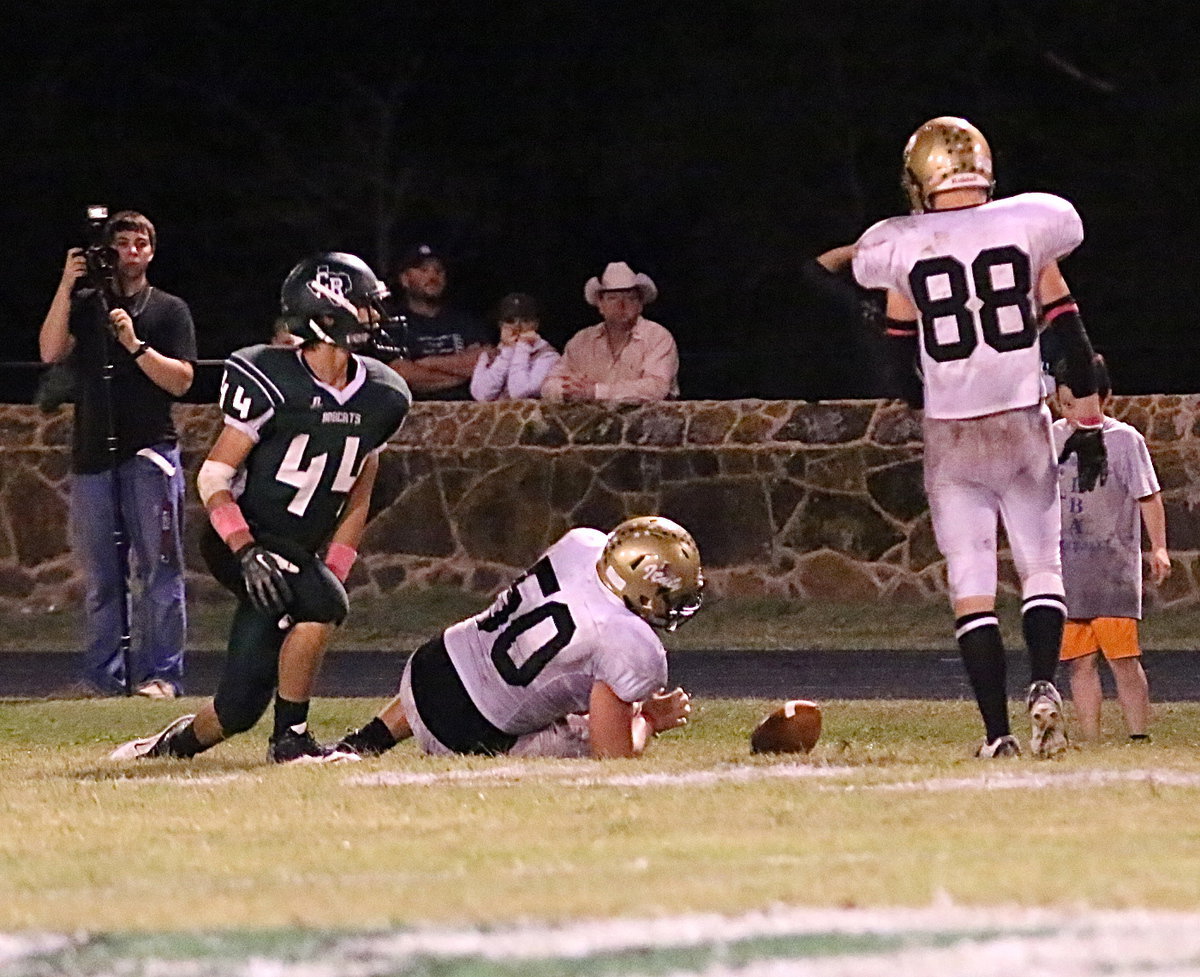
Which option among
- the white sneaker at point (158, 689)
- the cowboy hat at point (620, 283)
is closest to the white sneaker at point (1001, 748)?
the white sneaker at point (158, 689)

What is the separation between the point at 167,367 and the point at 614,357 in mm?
4786

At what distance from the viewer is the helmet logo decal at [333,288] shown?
938 cm

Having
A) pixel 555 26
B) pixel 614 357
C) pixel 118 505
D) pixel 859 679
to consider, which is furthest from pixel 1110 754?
pixel 555 26

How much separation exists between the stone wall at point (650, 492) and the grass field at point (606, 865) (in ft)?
21.8

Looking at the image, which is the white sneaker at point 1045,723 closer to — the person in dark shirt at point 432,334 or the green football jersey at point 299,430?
the green football jersey at point 299,430

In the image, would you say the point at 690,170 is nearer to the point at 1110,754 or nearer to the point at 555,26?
the point at 555,26

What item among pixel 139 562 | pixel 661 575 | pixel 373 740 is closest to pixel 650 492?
pixel 139 562

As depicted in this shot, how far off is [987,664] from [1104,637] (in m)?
1.53

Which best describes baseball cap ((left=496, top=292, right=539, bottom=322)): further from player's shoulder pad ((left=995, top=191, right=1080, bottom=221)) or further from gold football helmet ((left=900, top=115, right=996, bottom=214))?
player's shoulder pad ((left=995, top=191, right=1080, bottom=221))

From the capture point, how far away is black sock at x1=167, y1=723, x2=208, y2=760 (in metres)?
9.59

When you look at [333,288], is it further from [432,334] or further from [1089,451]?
[432,334]

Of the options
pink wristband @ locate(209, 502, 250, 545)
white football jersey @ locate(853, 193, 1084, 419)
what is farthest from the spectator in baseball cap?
white football jersey @ locate(853, 193, 1084, 419)

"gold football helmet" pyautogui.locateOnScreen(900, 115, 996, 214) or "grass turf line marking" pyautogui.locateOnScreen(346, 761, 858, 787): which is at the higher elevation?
"gold football helmet" pyautogui.locateOnScreen(900, 115, 996, 214)

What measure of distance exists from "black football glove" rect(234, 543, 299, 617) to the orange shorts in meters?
2.88
